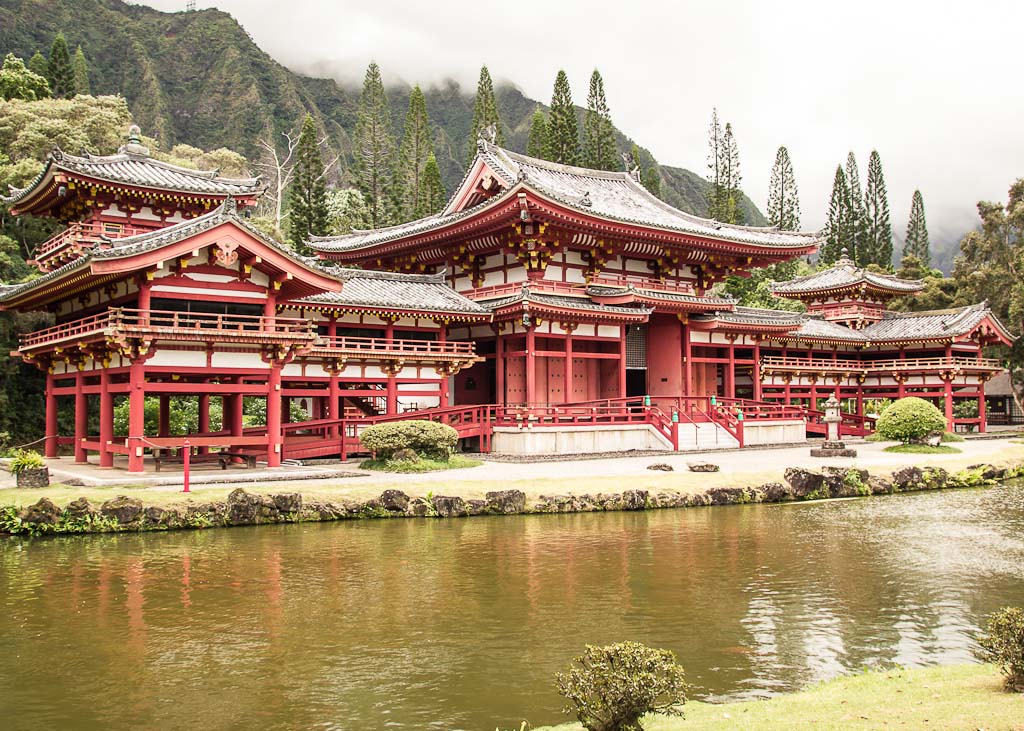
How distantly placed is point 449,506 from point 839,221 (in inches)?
2849

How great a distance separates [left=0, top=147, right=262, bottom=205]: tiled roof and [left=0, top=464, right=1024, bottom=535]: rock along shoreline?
43.5ft

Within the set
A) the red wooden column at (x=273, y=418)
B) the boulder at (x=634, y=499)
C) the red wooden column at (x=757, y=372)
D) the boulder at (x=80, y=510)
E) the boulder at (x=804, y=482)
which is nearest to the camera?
the boulder at (x=80, y=510)

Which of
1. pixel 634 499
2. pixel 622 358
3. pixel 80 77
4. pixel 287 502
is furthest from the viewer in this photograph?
pixel 80 77

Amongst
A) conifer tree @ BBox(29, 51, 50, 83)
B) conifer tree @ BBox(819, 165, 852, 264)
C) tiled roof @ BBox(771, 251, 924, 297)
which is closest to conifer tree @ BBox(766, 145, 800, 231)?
conifer tree @ BBox(819, 165, 852, 264)

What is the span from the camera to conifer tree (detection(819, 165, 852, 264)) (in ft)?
264

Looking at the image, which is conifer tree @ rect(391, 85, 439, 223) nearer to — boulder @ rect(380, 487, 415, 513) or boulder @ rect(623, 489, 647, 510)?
boulder @ rect(623, 489, 647, 510)

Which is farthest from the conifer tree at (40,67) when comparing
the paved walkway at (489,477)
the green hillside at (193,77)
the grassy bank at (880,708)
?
the grassy bank at (880,708)

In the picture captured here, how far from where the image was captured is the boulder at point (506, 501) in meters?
19.8

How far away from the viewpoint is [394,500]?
19.3 m

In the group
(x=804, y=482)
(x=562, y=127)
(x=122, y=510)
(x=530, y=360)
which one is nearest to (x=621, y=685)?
(x=122, y=510)

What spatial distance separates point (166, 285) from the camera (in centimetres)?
2272

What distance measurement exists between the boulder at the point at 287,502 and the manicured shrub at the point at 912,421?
2404 centimetres

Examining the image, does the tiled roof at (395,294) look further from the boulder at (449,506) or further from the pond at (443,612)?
the pond at (443,612)

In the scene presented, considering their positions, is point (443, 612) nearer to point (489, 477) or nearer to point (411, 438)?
point (489, 477)
